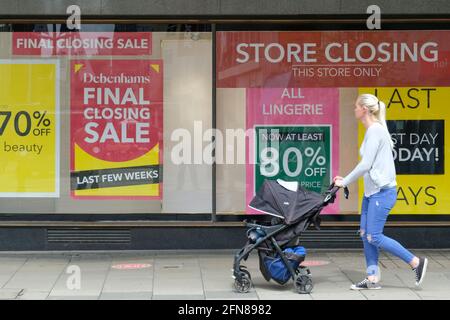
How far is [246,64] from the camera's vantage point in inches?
391

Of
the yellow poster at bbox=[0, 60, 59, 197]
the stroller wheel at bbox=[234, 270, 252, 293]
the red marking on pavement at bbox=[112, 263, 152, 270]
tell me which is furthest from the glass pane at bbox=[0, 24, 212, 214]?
the stroller wheel at bbox=[234, 270, 252, 293]

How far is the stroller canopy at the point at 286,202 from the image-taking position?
728cm

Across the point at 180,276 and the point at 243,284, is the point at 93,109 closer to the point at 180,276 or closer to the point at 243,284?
the point at 180,276

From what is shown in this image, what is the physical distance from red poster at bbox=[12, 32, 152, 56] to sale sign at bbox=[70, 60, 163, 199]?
0.15 m

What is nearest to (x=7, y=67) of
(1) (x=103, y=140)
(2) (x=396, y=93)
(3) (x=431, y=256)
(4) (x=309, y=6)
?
(1) (x=103, y=140)

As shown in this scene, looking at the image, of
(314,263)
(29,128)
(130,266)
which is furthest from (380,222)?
(29,128)

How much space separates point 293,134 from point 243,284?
303cm

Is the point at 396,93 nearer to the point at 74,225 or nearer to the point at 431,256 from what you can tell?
the point at 431,256

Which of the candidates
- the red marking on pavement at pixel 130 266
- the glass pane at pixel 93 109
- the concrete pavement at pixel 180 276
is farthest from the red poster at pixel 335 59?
the red marking on pavement at pixel 130 266

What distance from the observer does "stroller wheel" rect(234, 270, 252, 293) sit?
24.3ft

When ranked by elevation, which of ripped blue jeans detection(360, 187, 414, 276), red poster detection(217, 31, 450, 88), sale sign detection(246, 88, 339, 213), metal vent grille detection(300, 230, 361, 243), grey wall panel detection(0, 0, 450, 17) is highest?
grey wall panel detection(0, 0, 450, 17)

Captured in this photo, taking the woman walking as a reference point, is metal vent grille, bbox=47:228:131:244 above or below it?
below

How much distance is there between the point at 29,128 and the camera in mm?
9867

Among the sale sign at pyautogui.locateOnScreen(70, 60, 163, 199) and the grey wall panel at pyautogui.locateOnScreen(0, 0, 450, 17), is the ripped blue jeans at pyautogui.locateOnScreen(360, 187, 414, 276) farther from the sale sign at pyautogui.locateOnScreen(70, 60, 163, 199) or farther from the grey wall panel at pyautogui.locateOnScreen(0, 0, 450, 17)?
the sale sign at pyautogui.locateOnScreen(70, 60, 163, 199)
